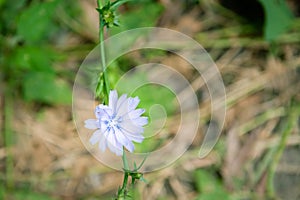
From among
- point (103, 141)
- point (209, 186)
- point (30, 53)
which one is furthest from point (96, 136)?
point (209, 186)

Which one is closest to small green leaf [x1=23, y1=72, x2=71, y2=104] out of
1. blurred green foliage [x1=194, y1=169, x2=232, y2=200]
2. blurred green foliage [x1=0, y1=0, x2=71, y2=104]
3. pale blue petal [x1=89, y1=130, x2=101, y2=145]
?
blurred green foliage [x1=0, y1=0, x2=71, y2=104]

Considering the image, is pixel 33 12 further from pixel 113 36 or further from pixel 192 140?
pixel 192 140

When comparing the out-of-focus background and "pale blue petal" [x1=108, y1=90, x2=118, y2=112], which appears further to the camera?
the out-of-focus background

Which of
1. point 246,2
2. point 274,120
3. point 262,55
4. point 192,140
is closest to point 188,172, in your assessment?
point 192,140

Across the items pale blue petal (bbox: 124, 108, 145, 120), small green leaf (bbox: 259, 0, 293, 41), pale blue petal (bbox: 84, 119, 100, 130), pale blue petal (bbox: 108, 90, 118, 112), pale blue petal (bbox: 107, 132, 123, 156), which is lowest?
pale blue petal (bbox: 107, 132, 123, 156)

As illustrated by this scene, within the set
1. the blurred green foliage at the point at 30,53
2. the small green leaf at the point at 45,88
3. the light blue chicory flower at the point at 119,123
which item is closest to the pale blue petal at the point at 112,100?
the light blue chicory flower at the point at 119,123

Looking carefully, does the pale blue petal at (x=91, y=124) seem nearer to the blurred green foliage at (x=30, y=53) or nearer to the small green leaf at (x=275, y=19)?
the blurred green foliage at (x=30, y=53)

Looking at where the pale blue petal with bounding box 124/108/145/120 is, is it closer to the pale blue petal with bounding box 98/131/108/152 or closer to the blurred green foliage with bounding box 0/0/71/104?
the pale blue petal with bounding box 98/131/108/152

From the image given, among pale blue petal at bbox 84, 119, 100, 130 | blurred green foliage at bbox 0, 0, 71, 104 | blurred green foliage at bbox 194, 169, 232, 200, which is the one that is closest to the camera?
pale blue petal at bbox 84, 119, 100, 130
